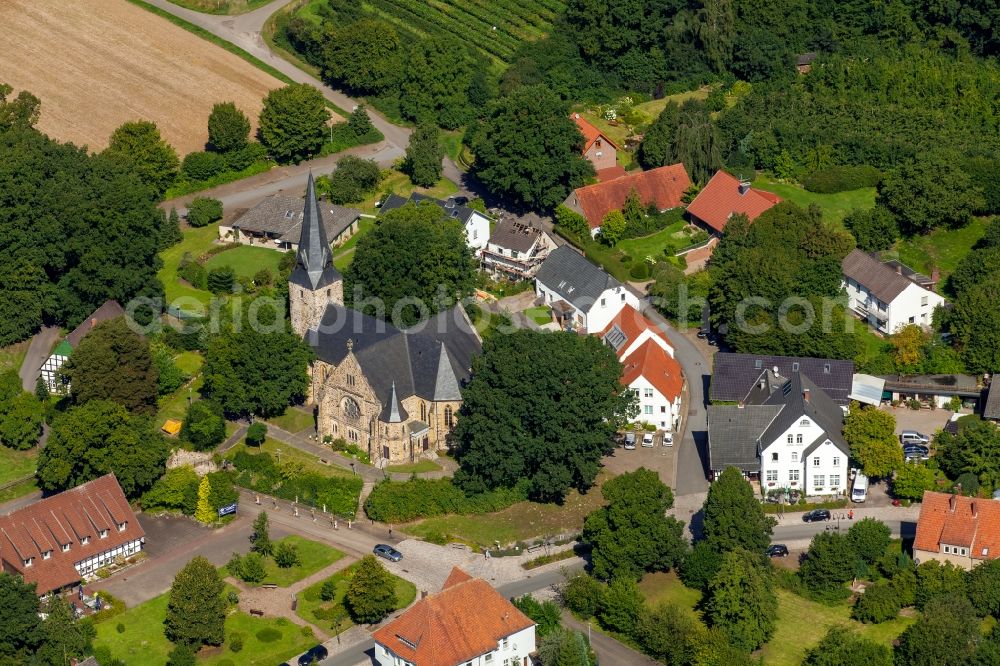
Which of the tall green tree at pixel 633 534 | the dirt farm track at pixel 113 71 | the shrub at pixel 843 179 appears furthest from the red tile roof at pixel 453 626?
the dirt farm track at pixel 113 71

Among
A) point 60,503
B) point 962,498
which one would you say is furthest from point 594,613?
point 60,503

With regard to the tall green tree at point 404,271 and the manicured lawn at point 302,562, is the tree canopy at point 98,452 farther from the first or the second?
the tall green tree at point 404,271

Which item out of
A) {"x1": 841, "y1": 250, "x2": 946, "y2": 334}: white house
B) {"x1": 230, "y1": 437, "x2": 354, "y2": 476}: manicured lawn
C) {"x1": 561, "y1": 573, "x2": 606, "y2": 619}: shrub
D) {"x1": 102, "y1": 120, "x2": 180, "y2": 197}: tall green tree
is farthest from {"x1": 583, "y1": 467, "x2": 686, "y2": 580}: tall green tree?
{"x1": 102, "y1": 120, "x2": 180, "y2": 197}: tall green tree

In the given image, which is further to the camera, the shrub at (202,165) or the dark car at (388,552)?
the shrub at (202,165)

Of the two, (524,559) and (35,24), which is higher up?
(35,24)

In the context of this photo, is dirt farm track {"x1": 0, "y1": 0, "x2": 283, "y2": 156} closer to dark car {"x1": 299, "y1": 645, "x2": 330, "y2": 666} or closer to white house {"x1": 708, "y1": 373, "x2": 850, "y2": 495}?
white house {"x1": 708, "y1": 373, "x2": 850, "y2": 495}

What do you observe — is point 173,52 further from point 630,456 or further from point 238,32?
point 630,456

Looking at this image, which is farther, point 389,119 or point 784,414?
point 389,119
